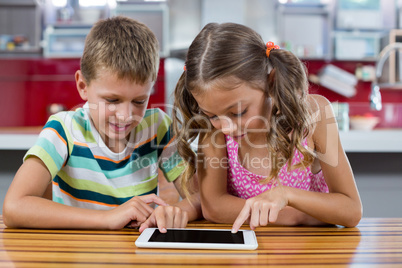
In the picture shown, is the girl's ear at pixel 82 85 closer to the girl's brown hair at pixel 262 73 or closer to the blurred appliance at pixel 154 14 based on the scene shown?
the girl's brown hair at pixel 262 73

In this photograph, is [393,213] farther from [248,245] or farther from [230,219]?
[248,245]

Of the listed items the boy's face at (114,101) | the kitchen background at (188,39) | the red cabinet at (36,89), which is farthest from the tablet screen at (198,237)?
the red cabinet at (36,89)

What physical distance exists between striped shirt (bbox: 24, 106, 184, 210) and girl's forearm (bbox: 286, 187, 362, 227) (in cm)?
43

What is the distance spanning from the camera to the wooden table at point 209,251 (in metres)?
0.66

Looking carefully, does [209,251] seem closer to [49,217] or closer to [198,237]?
[198,237]

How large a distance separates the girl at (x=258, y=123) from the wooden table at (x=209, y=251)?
75 millimetres

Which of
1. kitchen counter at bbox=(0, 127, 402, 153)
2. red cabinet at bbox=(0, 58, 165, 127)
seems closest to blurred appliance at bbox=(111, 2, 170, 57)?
red cabinet at bbox=(0, 58, 165, 127)

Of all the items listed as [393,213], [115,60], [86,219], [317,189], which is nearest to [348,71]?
[393,213]

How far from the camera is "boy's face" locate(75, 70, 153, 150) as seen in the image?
1.10 meters

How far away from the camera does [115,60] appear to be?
A: 3.64ft

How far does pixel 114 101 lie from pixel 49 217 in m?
0.37

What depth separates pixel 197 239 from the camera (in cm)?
76

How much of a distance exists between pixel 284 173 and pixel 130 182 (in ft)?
1.54

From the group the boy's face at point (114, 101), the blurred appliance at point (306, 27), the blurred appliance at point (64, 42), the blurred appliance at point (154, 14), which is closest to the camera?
the boy's face at point (114, 101)
